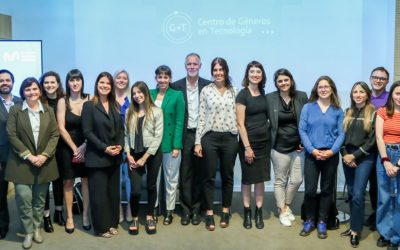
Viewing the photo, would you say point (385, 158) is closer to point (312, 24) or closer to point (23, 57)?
point (312, 24)

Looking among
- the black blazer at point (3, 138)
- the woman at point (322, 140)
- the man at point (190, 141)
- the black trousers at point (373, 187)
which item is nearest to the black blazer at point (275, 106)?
the woman at point (322, 140)

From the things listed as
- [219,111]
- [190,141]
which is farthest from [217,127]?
[190,141]

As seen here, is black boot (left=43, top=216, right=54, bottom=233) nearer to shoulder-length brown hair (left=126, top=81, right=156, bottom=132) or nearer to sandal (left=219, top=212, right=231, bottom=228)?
shoulder-length brown hair (left=126, top=81, right=156, bottom=132)

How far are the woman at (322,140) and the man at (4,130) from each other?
2.37 metres

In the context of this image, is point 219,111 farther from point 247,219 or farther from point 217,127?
point 247,219

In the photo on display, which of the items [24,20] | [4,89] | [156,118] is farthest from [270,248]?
[24,20]

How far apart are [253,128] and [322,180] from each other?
702mm

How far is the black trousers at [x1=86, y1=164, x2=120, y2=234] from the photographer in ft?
11.0

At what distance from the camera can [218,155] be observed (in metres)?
3.57

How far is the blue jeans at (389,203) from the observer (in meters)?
3.08

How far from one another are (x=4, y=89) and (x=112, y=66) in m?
1.97

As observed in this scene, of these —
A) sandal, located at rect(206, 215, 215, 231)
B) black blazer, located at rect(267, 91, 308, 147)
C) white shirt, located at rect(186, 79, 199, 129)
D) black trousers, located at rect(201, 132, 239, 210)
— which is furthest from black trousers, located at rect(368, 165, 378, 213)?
white shirt, located at rect(186, 79, 199, 129)

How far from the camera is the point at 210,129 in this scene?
351cm

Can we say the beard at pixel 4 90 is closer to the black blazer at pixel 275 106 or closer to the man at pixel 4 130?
the man at pixel 4 130
